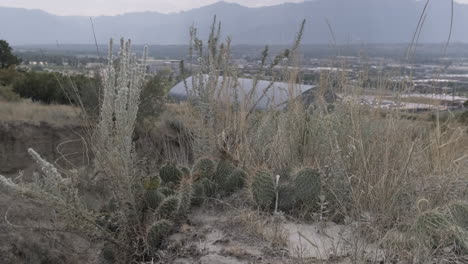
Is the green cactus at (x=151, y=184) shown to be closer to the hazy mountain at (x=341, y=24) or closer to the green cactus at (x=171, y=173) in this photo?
the green cactus at (x=171, y=173)

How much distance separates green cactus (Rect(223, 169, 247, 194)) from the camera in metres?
4.00

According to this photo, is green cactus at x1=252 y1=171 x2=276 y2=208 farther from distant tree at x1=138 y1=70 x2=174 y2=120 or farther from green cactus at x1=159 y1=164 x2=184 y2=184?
distant tree at x1=138 y1=70 x2=174 y2=120

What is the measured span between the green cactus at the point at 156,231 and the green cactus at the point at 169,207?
0.15m

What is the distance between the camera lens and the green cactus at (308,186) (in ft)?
11.6

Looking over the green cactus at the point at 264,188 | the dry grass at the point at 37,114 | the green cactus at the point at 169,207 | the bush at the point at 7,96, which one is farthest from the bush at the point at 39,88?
the green cactus at the point at 264,188

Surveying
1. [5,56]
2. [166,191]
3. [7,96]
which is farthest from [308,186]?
[5,56]

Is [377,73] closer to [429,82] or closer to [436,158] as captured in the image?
[429,82]

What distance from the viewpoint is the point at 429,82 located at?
14.7 ft

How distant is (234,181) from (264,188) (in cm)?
49

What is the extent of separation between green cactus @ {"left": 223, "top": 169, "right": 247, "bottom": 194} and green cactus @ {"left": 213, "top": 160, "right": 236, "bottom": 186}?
5cm

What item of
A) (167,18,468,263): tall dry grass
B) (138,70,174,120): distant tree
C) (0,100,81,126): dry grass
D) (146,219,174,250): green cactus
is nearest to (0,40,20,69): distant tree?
(0,100,81,126): dry grass

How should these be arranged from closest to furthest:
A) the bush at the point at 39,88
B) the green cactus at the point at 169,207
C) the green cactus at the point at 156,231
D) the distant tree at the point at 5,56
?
the green cactus at the point at 156,231 < the green cactus at the point at 169,207 < the bush at the point at 39,88 < the distant tree at the point at 5,56

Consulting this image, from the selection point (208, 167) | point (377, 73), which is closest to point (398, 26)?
point (377, 73)

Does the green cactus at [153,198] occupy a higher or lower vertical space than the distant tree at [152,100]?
higher
